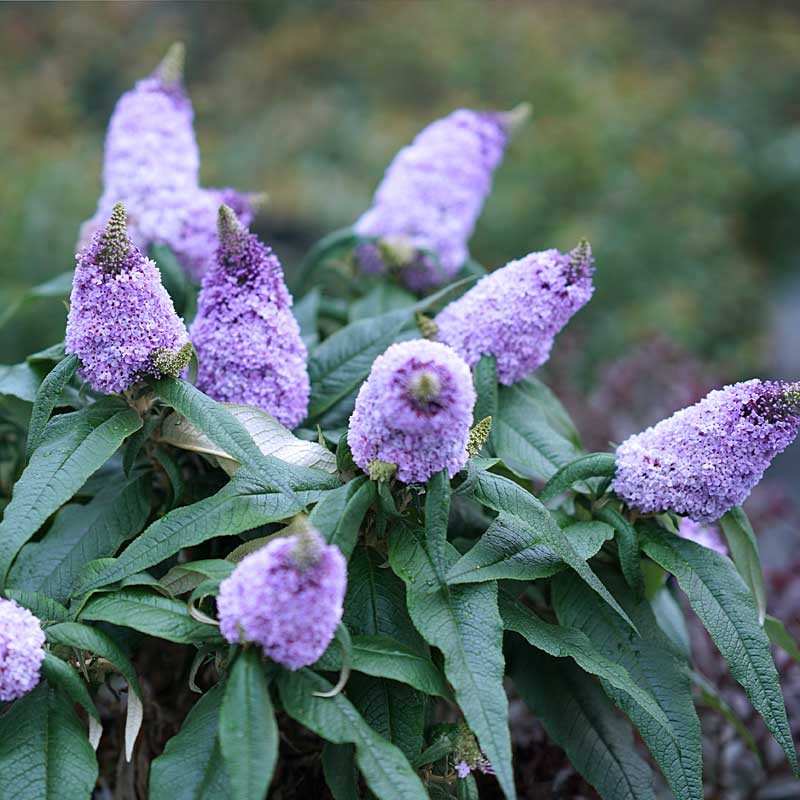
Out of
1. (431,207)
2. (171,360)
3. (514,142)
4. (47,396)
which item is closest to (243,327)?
(171,360)

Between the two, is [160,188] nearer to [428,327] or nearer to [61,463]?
[428,327]

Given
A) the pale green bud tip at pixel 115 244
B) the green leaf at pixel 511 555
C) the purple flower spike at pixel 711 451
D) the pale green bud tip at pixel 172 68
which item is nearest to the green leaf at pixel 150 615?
the green leaf at pixel 511 555

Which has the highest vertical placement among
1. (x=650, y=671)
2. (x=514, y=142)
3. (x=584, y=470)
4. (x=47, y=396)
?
(x=47, y=396)

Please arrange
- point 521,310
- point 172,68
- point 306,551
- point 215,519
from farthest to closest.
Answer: point 172,68, point 521,310, point 215,519, point 306,551

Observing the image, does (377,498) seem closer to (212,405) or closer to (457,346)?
(212,405)

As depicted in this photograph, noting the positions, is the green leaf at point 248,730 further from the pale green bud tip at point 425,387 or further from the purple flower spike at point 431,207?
the purple flower spike at point 431,207

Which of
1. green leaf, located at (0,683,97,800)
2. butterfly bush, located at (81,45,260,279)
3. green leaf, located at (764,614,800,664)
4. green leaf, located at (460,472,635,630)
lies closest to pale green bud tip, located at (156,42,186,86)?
butterfly bush, located at (81,45,260,279)

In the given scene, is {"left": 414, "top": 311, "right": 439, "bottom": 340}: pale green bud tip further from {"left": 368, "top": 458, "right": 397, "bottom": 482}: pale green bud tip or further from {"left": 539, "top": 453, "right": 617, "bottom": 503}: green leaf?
{"left": 368, "top": 458, "right": 397, "bottom": 482}: pale green bud tip
